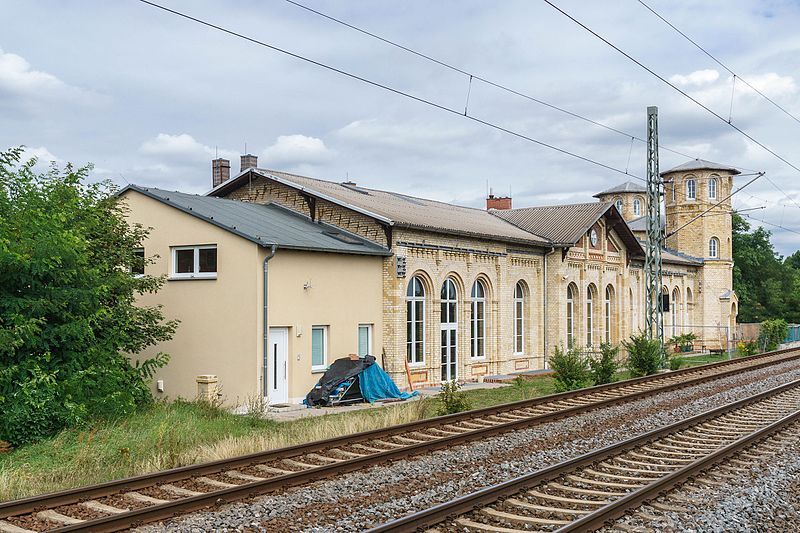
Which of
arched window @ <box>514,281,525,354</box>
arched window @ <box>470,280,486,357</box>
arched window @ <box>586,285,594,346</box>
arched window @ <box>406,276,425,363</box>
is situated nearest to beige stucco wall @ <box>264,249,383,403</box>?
arched window @ <box>406,276,425,363</box>

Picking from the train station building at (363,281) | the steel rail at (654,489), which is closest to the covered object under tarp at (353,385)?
the train station building at (363,281)

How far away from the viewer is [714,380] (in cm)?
2459

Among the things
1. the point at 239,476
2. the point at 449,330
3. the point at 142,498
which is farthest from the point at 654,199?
the point at 142,498

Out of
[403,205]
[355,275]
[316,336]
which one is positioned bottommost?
[316,336]

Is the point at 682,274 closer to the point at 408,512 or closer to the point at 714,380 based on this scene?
the point at 714,380

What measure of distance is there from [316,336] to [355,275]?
7.01 ft

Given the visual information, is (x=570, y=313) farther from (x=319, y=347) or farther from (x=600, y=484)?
(x=600, y=484)

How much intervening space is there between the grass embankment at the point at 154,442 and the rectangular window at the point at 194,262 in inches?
159

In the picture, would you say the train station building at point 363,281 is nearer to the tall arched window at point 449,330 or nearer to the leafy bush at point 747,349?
the tall arched window at point 449,330

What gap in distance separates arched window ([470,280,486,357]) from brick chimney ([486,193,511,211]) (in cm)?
1561

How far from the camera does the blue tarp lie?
20516 millimetres

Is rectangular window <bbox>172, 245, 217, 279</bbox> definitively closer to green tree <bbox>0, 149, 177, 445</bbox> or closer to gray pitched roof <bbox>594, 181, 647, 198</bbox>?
green tree <bbox>0, 149, 177, 445</bbox>

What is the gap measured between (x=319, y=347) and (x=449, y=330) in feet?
19.3

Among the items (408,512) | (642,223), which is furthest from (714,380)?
(642,223)
